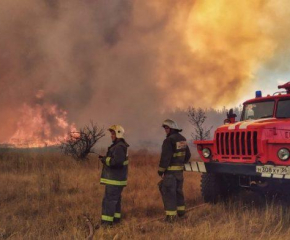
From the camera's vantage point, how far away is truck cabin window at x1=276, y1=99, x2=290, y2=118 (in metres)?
7.29

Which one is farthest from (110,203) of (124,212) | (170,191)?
(124,212)

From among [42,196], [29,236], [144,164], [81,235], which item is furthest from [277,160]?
[144,164]

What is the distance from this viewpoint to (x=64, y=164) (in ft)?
43.8

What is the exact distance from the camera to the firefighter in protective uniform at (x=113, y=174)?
19.4ft

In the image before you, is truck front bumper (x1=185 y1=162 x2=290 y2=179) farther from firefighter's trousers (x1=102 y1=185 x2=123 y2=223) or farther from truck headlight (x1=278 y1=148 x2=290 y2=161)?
firefighter's trousers (x1=102 y1=185 x2=123 y2=223)

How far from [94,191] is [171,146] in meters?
3.68

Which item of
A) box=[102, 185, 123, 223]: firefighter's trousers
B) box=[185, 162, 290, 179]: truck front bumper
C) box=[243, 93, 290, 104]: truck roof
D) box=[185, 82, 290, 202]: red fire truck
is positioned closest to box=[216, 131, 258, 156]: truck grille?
box=[185, 82, 290, 202]: red fire truck

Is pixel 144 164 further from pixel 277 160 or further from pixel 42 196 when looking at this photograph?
pixel 277 160

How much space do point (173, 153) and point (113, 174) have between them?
3.98 feet

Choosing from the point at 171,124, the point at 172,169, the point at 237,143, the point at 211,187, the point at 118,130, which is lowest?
the point at 211,187

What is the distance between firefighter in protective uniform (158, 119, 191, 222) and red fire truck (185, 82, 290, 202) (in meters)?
0.75

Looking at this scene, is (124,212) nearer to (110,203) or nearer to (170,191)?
(110,203)

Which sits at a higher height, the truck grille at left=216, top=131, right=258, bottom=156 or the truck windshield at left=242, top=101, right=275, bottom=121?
the truck windshield at left=242, top=101, right=275, bottom=121

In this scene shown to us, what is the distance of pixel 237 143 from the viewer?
6645 millimetres
